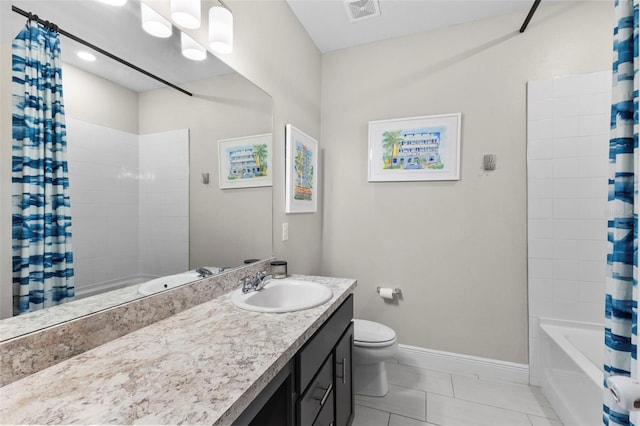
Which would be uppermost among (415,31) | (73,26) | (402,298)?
(415,31)

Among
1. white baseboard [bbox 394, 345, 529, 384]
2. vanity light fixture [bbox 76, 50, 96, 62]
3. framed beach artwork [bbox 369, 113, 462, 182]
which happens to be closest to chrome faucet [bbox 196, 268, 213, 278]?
vanity light fixture [bbox 76, 50, 96, 62]

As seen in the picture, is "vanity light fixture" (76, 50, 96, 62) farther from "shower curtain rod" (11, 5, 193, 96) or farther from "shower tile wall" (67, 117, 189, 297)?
"shower tile wall" (67, 117, 189, 297)

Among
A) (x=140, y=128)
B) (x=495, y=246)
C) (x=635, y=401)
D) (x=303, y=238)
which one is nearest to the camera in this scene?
(x=635, y=401)

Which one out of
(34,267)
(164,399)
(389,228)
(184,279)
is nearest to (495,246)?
(389,228)

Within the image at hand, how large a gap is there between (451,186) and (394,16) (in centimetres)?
132

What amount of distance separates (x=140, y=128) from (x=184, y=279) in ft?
2.01

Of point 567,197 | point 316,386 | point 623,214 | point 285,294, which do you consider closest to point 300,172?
point 285,294

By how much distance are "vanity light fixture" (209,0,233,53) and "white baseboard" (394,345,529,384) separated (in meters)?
2.39

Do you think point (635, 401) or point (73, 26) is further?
point (73, 26)

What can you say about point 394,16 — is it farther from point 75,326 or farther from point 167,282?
point 75,326

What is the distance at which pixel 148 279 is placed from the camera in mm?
1072

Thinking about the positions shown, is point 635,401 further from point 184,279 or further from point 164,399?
point 184,279

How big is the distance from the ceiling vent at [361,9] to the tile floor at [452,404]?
2.65m

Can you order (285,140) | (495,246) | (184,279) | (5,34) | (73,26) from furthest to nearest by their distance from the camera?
(495,246)
(285,140)
(184,279)
(73,26)
(5,34)
